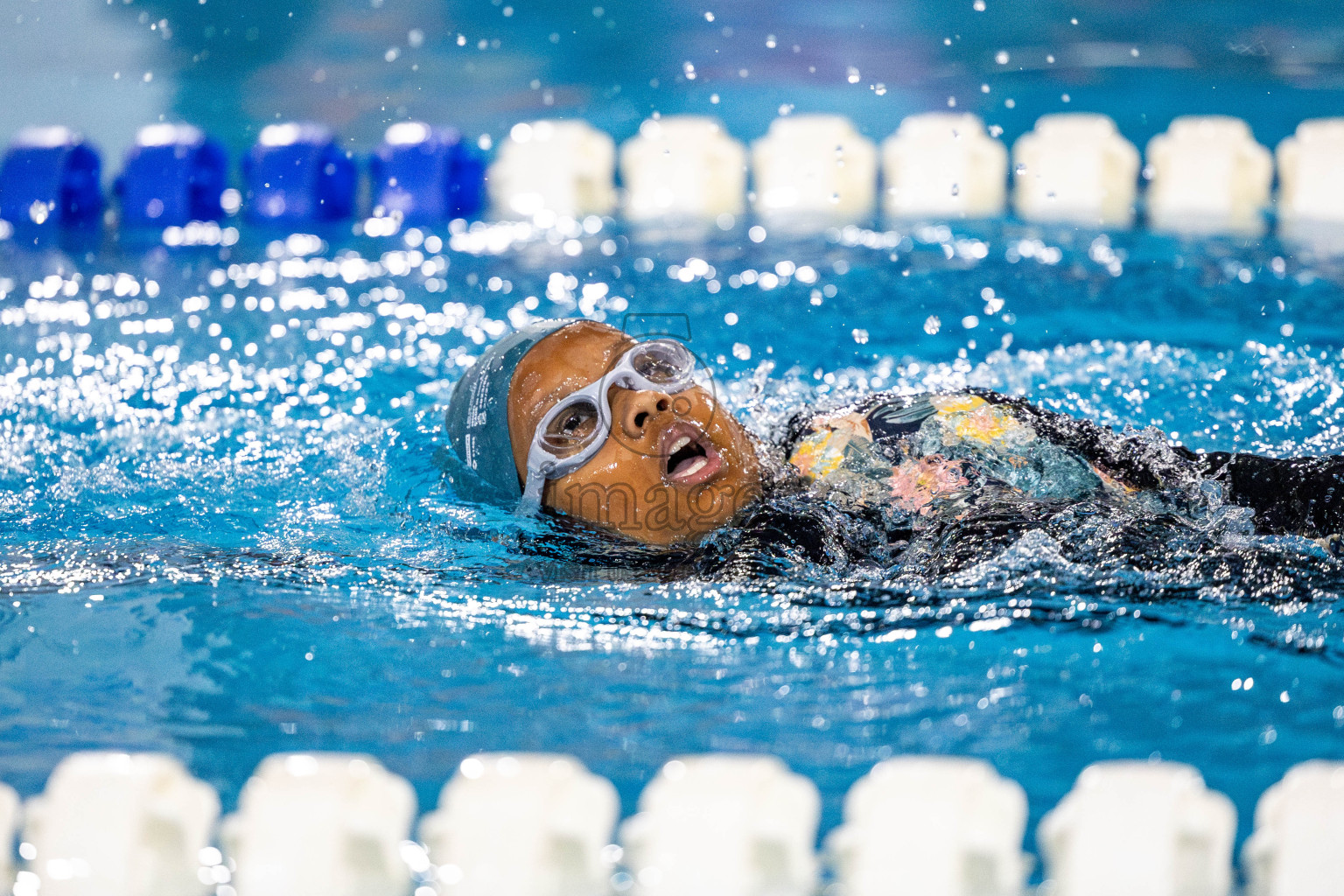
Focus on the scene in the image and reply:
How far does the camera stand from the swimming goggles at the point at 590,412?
235cm

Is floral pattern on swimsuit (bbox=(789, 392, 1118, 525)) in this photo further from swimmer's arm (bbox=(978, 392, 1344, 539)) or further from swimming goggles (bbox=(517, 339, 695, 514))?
swimming goggles (bbox=(517, 339, 695, 514))

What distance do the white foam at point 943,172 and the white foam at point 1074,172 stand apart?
11 cm

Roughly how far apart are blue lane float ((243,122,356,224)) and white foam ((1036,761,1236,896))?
4.67 metres

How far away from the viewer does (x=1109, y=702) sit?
2021 millimetres

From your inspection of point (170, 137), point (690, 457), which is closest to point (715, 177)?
point (170, 137)

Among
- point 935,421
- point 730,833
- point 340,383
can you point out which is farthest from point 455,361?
point 730,833

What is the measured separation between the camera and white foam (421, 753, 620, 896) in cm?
169

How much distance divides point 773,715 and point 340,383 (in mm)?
2228

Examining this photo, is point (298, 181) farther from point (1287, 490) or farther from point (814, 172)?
point (1287, 490)

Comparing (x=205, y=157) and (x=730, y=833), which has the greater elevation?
(x=205, y=157)

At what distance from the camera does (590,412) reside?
2375 millimetres

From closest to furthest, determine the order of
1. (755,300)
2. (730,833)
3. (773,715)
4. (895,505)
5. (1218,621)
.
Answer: (730,833)
(773,715)
(1218,621)
(895,505)
(755,300)

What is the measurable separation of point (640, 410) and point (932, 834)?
3.11 feet

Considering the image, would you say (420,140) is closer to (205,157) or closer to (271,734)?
(205,157)
